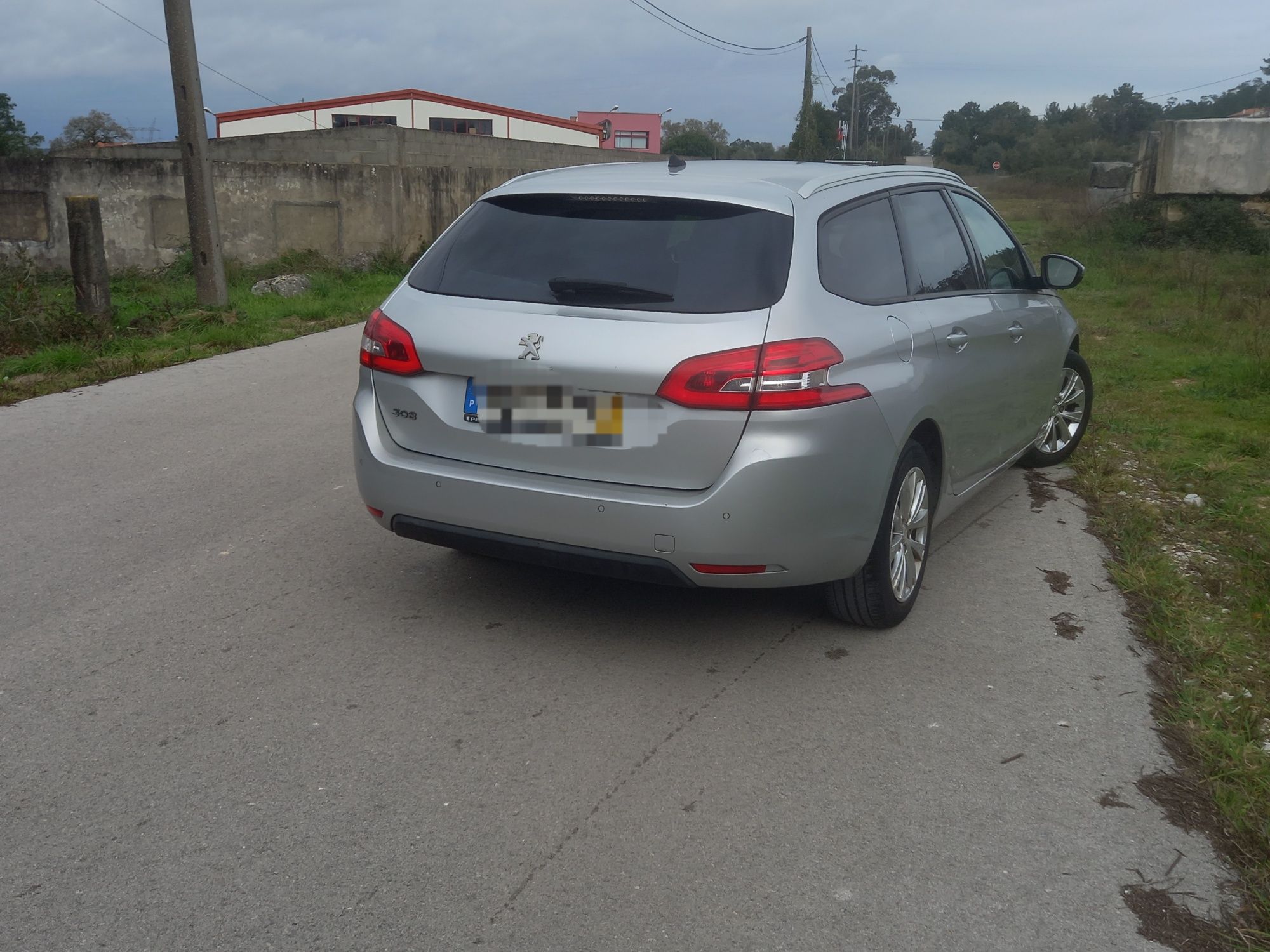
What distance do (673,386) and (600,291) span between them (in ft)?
1.58

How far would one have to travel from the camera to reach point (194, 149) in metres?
12.5

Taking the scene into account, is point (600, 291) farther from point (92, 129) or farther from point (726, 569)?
point (92, 129)

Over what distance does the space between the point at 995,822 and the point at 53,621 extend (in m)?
3.34

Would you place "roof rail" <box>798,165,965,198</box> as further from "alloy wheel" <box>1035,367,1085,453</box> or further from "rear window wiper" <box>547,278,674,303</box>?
"alloy wheel" <box>1035,367,1085,453</box>

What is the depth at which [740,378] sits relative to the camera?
3.72 m

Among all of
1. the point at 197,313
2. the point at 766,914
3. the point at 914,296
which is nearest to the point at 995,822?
the point at 766,914

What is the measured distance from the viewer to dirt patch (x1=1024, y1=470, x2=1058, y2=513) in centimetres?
643

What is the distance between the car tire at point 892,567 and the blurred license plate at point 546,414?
1075mm

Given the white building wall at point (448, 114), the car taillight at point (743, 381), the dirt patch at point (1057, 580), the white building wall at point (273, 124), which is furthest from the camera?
the white building wall at point (273, 124)

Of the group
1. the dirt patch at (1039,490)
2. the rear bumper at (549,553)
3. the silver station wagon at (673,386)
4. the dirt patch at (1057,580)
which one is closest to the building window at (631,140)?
the dirt patch at (1039,490)

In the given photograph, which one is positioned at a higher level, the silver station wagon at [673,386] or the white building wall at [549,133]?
the white building wall at [549,133]

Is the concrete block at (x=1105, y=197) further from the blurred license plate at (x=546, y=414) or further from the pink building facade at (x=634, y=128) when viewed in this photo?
the pink building facade at (x=634, y=128)

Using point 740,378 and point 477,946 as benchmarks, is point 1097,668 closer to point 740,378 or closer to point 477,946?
point 740,378

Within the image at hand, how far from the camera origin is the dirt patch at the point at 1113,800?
330cm
